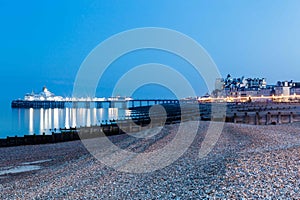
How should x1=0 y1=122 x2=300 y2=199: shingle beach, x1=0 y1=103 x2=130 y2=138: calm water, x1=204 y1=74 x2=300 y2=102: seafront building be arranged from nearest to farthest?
x1=0 y1=122 x2=300 y2=199: shingle beach → x1=0 y1=103 x2=130 y2=138: calm water → x1=204 y1=74 x2=300 y2=102: seafront building

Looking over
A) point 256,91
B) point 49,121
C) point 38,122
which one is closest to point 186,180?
point 38,122

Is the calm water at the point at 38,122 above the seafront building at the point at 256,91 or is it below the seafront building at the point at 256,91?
below

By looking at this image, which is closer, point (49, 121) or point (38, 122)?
point (38, 122)

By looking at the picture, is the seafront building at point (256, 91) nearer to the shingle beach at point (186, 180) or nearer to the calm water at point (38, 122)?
the calm water at point (38, 122)

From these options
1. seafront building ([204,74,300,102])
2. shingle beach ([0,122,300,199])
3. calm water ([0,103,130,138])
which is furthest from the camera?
seafront building ([204,74,300,102])

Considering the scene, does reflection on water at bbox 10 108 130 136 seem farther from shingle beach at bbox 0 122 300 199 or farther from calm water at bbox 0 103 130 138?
shingle beach at bbox 0 122 300 199

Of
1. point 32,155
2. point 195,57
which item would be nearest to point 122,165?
point 32,155

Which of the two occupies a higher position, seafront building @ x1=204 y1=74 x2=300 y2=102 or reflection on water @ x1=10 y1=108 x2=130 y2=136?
seafront building @ x1=204 y1=74 x2=300 y2=102

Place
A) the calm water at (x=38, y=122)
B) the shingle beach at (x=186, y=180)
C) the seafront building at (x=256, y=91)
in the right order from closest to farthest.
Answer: the shingle beach at (x=186, y=180)
the calm water at (x=38, y=122)
the seafront building at (x=256, y=91)

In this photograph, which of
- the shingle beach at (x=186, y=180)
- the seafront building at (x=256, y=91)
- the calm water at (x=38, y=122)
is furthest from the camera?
the seafront building at (x=256, y=91)

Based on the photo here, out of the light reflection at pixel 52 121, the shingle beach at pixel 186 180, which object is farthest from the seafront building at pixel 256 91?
the shingle beach at pixel 186 180

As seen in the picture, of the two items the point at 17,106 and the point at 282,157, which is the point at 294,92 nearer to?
the point at 17,106

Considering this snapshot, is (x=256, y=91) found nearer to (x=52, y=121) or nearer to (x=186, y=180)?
(x=52, y=121)

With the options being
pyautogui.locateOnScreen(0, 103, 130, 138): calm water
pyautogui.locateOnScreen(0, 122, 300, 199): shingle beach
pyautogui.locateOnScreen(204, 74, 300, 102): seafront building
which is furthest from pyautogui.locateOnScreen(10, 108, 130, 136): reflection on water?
pyautogui.locateOnScreen(204, 74, 300, 102): seafront building
